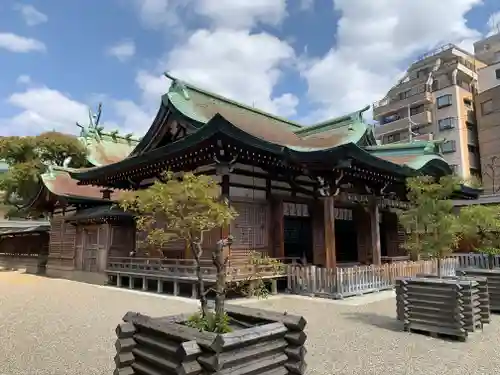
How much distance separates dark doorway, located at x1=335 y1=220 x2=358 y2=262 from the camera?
16.4 metres

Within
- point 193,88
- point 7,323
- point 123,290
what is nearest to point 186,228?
point 7,323

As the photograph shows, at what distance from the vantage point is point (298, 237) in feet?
48.3

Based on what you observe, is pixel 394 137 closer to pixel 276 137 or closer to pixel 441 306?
pixel 276 137

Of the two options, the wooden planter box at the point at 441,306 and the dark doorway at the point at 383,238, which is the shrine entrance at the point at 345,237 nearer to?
the dark doorway at the point at 383,238

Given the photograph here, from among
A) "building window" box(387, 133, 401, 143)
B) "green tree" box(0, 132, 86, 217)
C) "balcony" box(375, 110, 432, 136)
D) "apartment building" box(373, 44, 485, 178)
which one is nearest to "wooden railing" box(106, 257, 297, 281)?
"green tree" box(0, 132, 86, 217)

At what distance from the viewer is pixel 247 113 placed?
17859 mm

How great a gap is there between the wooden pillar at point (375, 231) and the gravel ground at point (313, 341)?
10.6 ft

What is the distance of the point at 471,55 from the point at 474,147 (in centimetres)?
1555

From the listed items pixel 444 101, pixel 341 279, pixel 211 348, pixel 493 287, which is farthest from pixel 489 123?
pixel 211 348

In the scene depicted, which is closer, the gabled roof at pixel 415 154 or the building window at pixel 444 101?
the gabled roof at pixel 415 154

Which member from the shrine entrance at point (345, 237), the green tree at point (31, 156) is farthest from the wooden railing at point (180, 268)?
the green tree at point (31, 156)

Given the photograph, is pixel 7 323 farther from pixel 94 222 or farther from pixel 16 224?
pixel 16 224

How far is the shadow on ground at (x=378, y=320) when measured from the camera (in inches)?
302

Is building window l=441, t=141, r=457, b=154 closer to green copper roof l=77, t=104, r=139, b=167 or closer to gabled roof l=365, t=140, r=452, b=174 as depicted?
gabled roof l=365, t=140, r=452, b=174
